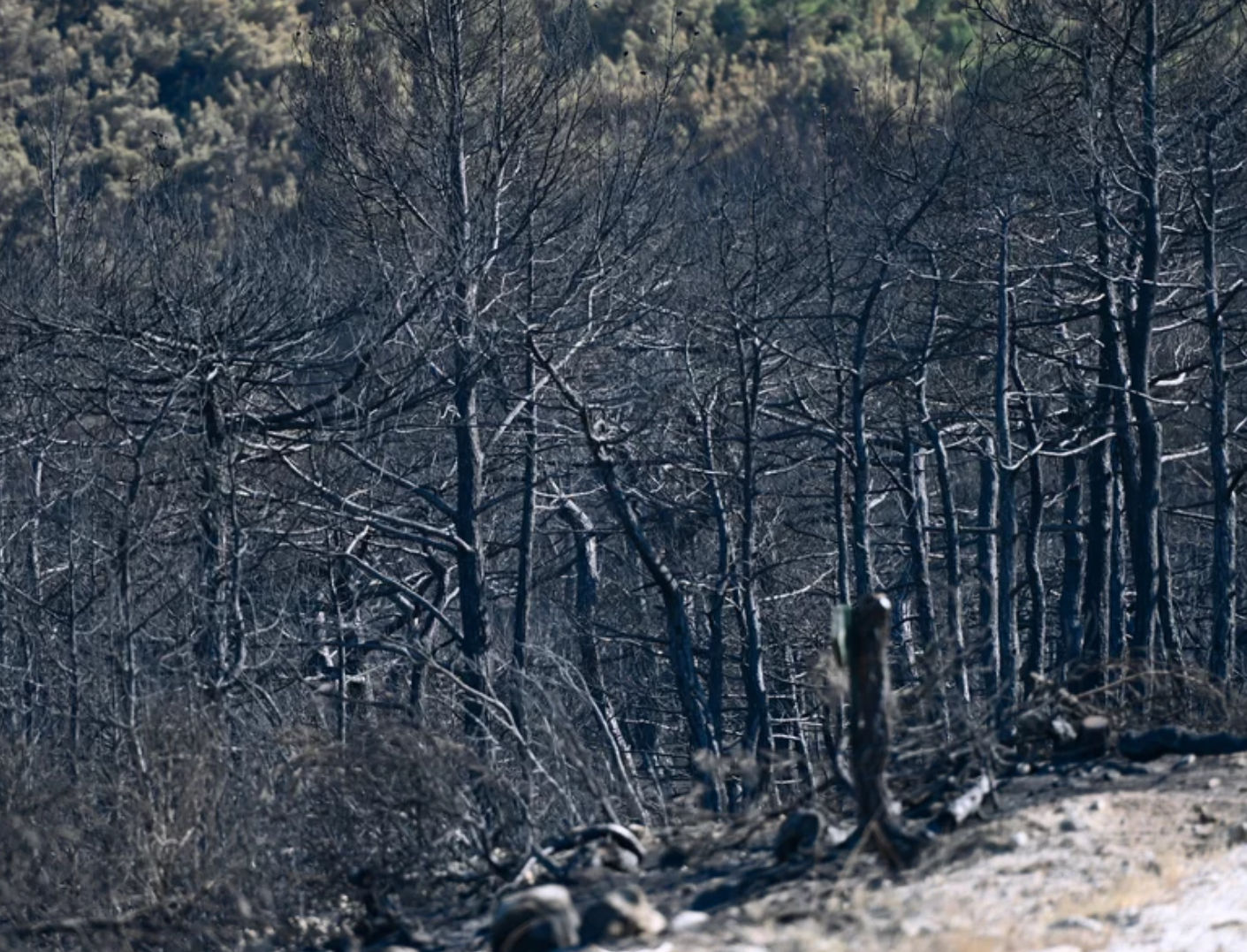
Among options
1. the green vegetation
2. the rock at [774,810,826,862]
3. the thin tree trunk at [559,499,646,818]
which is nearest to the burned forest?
the rock at [774,810,826,862]

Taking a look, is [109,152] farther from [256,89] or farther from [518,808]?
[518,808]

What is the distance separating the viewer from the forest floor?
705 centimetres

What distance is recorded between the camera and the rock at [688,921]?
7500mm

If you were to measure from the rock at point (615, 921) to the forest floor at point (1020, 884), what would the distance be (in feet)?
0.29

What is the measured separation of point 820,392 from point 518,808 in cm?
1017

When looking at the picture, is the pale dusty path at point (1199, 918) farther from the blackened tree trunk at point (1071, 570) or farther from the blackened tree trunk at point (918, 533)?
the blackened tree trunk at point (918, 533)

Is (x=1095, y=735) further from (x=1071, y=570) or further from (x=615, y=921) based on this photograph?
(x=1071, y=570)

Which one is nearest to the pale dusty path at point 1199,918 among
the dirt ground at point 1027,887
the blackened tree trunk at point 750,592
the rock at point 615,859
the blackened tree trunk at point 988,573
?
the dirt ground at point 1027,887

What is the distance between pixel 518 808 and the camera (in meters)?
10.5

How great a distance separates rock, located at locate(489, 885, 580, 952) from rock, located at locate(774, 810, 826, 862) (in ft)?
4.49

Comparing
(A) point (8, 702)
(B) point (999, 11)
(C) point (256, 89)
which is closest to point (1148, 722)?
(B) point (999, 11)

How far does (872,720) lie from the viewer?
8023mm

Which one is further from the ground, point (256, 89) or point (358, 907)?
point (256, 89)

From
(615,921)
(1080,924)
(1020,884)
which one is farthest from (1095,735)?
(615,921)
